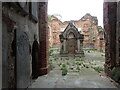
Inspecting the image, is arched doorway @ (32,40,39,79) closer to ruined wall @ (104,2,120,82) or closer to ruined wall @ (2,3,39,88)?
ruined wall @ (2,3,39,88)

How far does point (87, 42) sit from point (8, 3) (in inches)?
1303

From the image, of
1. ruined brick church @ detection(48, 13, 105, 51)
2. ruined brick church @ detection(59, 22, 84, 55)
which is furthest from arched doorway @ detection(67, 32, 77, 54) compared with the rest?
ruined brick church @ detection(48, 13, 105, 51)

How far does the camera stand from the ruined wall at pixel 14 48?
4590 mm

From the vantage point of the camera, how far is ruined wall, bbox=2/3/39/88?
4590mm

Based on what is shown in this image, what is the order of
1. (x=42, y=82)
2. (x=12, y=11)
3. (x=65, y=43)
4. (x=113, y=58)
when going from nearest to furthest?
1. (x=12, y=11)
2. (x=42, y=82)
3. (x=113, y=58)
4. (x=65, y=43)

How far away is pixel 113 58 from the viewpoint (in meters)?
8.80

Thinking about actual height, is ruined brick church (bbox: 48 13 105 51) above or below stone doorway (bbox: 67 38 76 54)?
above

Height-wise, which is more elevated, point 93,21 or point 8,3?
point 93,21

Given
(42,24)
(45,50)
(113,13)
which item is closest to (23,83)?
(45,50)

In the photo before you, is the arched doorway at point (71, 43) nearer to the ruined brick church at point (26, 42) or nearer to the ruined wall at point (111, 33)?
the ruined brick church at point (26, 42)

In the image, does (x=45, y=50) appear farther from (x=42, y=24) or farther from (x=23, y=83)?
(x=23, y=83)

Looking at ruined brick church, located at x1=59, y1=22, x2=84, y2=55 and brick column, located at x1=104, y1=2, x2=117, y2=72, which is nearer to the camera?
brick column, located at x1=104, y1=2, x2=117, y2=72

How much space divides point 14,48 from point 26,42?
3.64 ft

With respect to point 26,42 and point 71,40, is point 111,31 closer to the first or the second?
point 26,42
